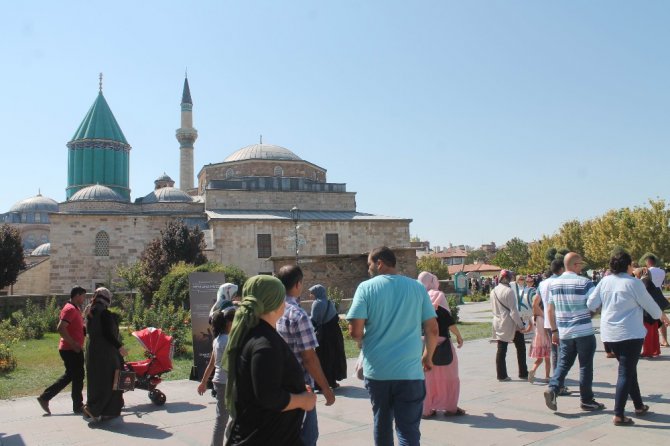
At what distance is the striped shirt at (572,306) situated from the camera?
5422mm

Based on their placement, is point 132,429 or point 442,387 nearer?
point 442,387

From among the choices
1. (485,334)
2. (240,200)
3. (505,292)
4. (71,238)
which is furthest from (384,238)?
(505,292)

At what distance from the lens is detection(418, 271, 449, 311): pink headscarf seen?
552cm

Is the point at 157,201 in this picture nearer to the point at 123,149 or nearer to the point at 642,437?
the point at 123,149

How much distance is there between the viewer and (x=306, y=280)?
2023 centimetres

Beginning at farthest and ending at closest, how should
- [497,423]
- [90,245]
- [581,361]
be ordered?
[90,245] → [581,361] → [497,423]

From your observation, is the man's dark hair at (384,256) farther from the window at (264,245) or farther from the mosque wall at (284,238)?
the window at (264,245)

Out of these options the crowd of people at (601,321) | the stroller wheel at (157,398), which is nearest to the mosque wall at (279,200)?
the stroller wheel at (157,398)

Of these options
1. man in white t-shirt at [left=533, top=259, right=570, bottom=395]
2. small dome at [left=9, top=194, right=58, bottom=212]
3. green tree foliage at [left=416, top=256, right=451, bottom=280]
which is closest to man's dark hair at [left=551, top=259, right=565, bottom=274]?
man in white t-shirt at [left=533, top=259, right=570, bottom=395]

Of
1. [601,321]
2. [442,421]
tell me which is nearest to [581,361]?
[601,321]

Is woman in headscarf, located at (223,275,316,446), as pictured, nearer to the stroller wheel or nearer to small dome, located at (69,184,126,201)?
the stroller wheel

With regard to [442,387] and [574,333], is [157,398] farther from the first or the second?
[574,333]

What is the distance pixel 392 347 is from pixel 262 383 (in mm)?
1443

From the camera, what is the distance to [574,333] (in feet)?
17.8
